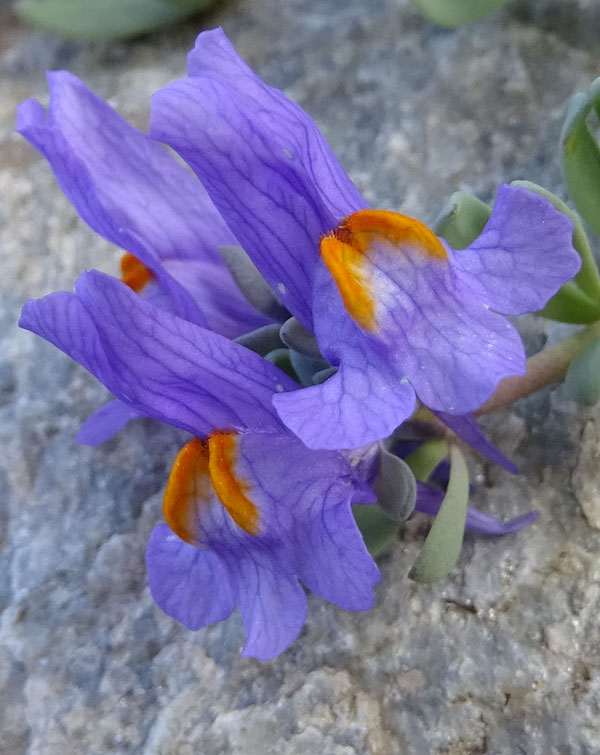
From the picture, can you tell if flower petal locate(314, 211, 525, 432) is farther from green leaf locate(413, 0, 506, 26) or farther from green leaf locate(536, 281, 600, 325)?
green leaf locate(413, 0, 506, 26)

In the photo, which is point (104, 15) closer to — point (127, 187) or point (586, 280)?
point (127, 187)

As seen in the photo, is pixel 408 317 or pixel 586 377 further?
pixel 586 377

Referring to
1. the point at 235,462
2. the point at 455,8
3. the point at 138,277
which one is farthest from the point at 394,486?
the point at 455,8

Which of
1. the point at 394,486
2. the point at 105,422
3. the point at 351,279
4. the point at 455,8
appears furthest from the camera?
the point at 455,8

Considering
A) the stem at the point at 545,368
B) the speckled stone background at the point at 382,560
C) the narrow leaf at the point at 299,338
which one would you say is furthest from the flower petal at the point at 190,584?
the stem at the point at 545,368

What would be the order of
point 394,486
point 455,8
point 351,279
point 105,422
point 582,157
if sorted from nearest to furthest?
point 351,279 → point 394,486 → point 582,157 → point 105,422 → point 455,8

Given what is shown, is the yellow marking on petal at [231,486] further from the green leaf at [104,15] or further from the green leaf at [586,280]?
the green leaf at [104,15]
